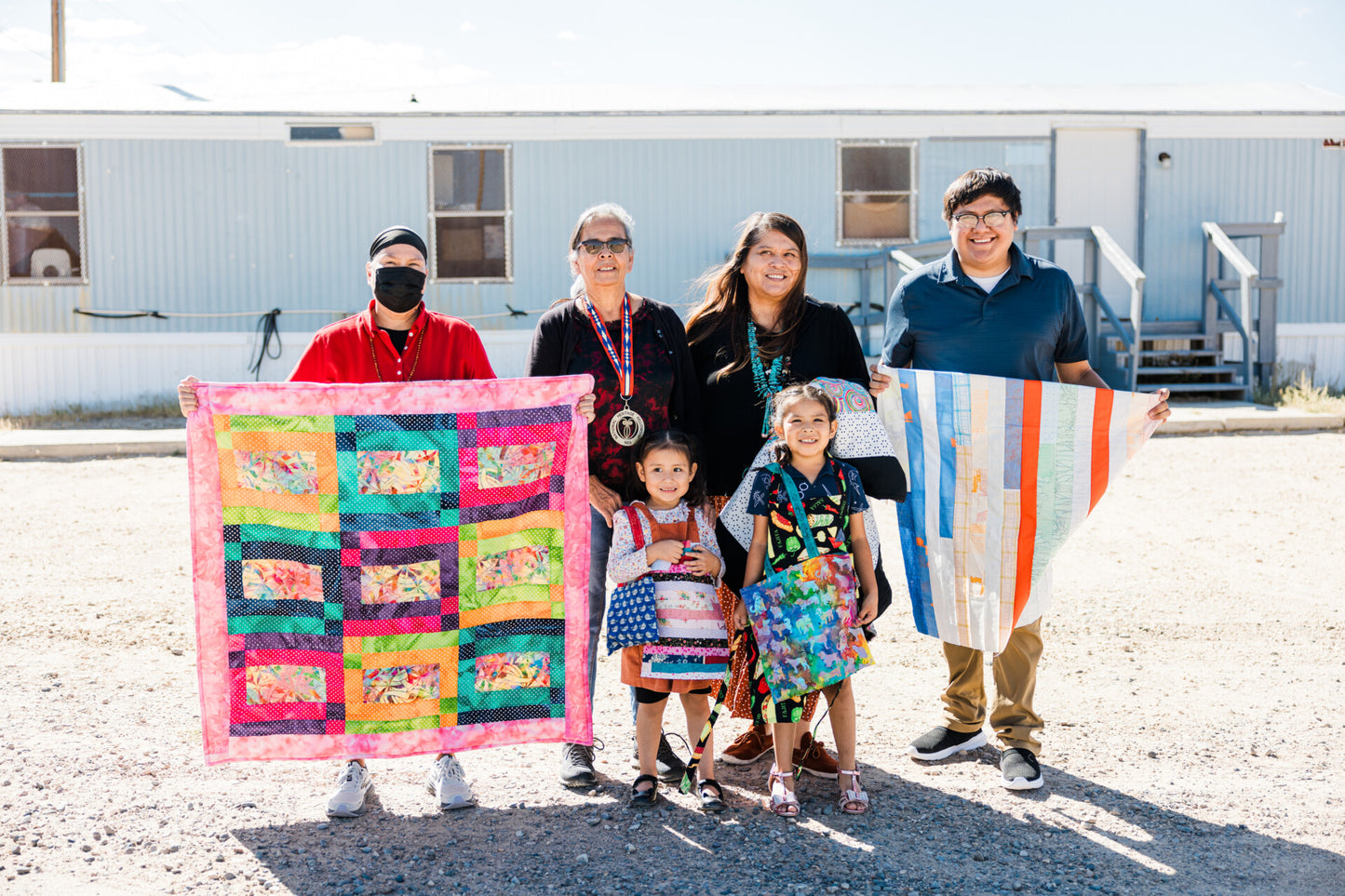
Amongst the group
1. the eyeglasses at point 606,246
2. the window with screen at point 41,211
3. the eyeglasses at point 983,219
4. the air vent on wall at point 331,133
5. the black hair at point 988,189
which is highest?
the air vent on wall at point 331,133

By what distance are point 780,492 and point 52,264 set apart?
1234cm

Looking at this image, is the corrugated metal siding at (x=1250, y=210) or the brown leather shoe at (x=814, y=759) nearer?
the brown leather shoe at (x=814, y=759)

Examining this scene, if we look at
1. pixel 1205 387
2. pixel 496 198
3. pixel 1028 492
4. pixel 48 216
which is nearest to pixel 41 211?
pixel 48 216

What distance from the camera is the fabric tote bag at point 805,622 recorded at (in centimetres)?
315

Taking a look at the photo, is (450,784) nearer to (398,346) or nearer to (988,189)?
(398,346)

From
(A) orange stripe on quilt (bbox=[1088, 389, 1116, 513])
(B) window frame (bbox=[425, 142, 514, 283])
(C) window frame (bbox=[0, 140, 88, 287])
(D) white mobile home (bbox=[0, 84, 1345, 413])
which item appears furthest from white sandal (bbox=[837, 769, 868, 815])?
(C) window frame (bbox=[0, 140, 88, 287])

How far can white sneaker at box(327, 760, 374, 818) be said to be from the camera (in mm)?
3176

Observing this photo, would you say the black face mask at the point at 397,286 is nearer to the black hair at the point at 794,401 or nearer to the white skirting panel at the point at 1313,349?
the black hair at the point at 794,401

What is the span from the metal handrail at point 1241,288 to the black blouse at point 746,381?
10531 mm

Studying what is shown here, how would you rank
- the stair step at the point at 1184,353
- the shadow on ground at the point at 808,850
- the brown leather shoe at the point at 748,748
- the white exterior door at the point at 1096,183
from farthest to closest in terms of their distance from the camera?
the white exterior door at the point at 1096,183, the stair step at the point at 1184,353, the brown leather shoe at the point at 748,748, the shadow on ground at the point at 808,850

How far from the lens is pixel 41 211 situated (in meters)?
12.6

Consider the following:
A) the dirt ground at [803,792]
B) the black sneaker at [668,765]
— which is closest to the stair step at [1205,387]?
the dirt ground at [803,792]

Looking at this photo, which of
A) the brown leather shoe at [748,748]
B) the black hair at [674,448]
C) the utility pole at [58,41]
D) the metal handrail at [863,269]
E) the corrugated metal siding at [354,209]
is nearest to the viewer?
the black hair at [674,448]

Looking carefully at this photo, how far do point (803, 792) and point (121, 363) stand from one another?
11772 millimetres
